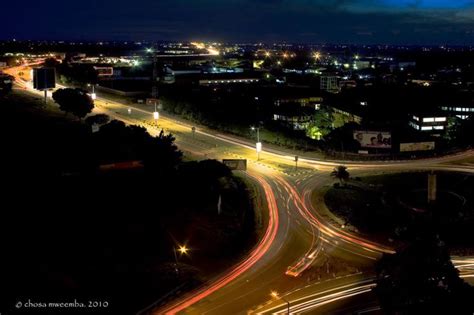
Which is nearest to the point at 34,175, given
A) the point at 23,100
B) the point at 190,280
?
the point at 190,280

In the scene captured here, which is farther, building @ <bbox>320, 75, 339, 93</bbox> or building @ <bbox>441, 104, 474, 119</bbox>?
building @ <bbox>320, 75, 339, 93</bbox>

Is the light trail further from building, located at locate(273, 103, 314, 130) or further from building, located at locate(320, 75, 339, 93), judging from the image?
building, located at locate(320, 75, 339, 93)

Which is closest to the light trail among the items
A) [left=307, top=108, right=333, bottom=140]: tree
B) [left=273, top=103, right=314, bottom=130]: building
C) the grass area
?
the grass area

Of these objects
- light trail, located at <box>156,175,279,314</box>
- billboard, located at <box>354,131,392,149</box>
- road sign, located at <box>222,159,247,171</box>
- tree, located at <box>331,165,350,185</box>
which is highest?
billboard, located at <box>354,131,392,149</box>

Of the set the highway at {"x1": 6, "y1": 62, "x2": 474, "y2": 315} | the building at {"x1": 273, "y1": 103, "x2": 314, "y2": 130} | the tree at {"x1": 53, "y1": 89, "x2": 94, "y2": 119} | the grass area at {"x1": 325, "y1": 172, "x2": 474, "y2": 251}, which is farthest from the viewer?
the building at {"x1": 273, "y1": 103, "x2": 314, "y2": 130}

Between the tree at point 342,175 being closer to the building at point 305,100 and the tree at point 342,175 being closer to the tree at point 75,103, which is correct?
the tree at point 75,103

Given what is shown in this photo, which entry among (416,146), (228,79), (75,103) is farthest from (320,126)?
(228,79)

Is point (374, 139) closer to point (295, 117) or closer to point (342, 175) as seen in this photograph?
point (342, 175)

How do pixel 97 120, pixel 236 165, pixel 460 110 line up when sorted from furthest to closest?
pixel 460 110 < pixel 97 120 < pixel 236 165
